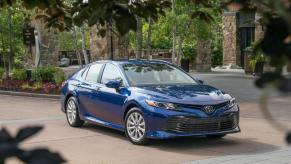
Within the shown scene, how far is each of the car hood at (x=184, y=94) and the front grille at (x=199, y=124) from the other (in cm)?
31

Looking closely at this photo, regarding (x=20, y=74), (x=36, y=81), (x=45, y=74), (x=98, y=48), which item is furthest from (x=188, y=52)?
(x=36, y=81)

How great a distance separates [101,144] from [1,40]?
59.9 ft

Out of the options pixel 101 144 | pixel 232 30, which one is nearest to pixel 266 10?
pixel 101 144

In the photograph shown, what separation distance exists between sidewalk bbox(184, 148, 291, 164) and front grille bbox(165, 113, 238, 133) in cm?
103

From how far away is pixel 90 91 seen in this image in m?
11.8

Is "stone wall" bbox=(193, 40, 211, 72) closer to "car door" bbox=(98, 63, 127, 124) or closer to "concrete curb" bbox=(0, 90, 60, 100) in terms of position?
"concrete curb" bbox=(0, 90, 60, 100)

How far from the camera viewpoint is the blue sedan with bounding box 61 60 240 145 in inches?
383

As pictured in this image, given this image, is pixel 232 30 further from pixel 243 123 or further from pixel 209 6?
pixel 209 6

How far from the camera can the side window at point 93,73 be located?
1192 cm

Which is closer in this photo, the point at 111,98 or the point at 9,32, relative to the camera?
the point at 111,98

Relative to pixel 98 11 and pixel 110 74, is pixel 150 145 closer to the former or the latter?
pixel 110 74

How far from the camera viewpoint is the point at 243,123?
42.1 ft

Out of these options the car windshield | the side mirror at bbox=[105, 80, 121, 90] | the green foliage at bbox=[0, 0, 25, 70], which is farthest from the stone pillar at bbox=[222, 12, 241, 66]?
the side mirror at bbox=[105, 80, 121, 90]

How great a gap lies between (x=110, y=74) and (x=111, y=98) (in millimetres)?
627
